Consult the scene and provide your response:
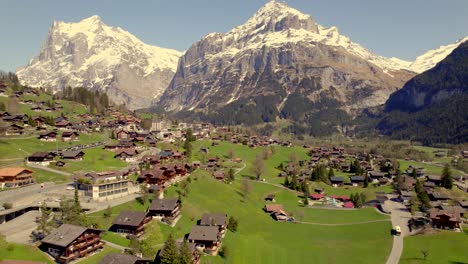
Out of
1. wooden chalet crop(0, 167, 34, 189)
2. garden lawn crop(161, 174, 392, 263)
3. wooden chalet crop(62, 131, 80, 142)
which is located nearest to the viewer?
garden lawn crop(161, 174, 392, 263)

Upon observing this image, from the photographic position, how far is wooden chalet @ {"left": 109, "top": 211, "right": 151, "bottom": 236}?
7862cm

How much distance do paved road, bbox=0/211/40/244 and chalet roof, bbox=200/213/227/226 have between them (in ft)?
112

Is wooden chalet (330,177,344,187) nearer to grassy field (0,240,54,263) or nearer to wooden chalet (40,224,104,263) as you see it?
wooden chalet (40,224,104,263)

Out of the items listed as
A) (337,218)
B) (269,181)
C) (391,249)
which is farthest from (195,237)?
(269,181)

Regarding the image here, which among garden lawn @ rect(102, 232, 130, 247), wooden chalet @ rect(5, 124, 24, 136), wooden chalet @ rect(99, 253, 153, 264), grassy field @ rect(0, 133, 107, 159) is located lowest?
garden lawn @ rect(102, 232, 130, 247)

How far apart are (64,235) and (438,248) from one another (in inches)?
3044

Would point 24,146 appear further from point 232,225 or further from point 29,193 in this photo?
point 232,225

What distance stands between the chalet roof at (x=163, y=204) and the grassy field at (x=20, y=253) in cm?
2892

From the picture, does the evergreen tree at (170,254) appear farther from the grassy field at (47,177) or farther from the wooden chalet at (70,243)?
the grassy field at (47,177)

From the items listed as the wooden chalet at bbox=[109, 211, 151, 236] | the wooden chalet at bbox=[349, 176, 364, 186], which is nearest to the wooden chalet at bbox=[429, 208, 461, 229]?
the wooden chalet at bbox=[349, 176, 364, 186]

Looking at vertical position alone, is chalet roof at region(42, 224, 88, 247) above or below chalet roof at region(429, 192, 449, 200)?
above

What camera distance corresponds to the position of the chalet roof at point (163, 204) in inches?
3525

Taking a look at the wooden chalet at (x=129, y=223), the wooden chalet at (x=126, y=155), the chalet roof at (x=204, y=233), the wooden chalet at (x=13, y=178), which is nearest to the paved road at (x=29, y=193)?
the wooden chalet at (x=13, y=178)

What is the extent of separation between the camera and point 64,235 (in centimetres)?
6675
